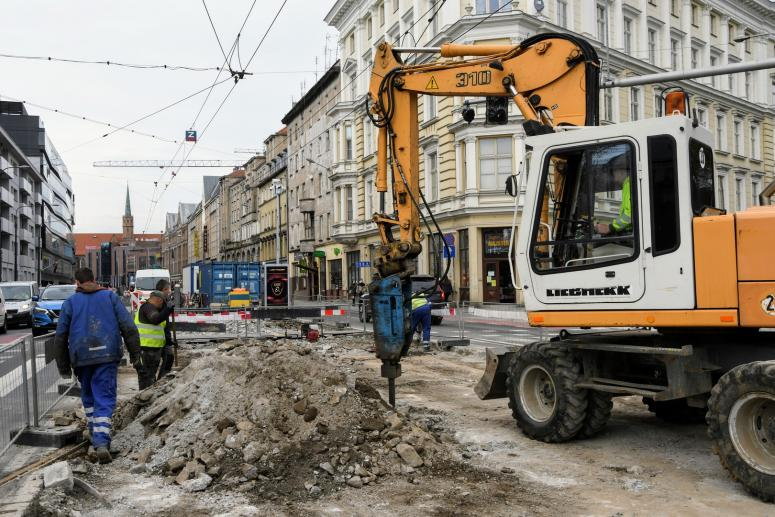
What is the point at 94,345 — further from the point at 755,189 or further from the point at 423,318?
the point at 755,189

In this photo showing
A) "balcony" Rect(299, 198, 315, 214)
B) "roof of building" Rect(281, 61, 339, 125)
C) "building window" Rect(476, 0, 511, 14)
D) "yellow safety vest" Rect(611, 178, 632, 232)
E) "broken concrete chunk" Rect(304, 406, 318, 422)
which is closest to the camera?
"yellow safety vest" Rect(611, 178, 632, 232)

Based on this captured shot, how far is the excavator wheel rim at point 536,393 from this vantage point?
7652 mm

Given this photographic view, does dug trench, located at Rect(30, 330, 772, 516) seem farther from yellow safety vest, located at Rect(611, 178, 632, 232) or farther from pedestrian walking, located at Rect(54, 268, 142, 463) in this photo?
yellow safety vest, located at Rect(611, 178, 632, 232)

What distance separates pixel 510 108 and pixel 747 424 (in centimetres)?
2809

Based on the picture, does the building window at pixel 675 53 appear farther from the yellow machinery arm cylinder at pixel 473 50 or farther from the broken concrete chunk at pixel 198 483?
the broken concrete chunk at pixel 198 483

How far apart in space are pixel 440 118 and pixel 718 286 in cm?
3054

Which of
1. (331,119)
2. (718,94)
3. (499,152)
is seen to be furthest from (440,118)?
(718,94)

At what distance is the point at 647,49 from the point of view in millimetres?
38250

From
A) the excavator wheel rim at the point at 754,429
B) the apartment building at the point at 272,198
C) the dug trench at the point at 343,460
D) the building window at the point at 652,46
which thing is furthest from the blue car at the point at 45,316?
the apartment building at the point at 272,198

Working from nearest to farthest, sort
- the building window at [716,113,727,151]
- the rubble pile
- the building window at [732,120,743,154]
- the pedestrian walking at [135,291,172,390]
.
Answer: the rubble pile < the pedestrian walking at [135,291,172,390] < the building window at [716,113,727,151] < the building window at [732,120,743,154]

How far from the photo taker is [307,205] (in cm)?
5825

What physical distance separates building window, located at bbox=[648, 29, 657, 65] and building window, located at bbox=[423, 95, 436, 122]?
12282mm

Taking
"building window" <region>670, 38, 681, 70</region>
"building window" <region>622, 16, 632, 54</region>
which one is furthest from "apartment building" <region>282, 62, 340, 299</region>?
"building window" <region>670, 38, 681, 70</region>

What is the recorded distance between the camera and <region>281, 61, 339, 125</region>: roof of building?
2019 inches
